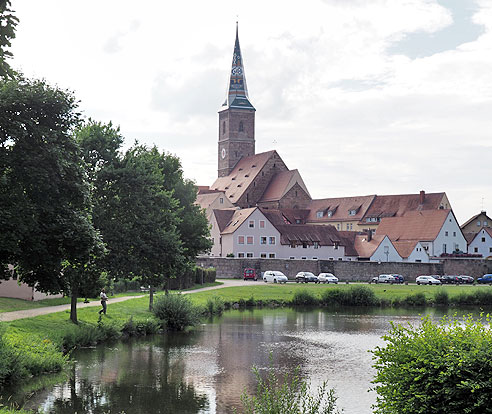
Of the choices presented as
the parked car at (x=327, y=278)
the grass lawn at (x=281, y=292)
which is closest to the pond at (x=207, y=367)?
the grass lawn at (x=281, y=292)

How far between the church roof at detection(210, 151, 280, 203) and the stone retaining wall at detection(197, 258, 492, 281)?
145 feet

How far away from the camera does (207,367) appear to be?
28.0 metres

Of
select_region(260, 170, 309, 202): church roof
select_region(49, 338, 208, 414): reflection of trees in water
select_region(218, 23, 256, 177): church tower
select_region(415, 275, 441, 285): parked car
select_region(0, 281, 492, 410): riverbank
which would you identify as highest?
select_region(218, 23, 256, 177): church tower

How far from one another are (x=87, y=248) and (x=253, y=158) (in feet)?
371

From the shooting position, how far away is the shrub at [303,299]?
205 ft

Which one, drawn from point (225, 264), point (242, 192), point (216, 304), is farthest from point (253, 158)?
point (216, 304)

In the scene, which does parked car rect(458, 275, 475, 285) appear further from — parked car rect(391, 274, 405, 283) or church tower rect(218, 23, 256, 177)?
church tower rect(218, 23, 256, 177)

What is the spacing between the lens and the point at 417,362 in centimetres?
1274

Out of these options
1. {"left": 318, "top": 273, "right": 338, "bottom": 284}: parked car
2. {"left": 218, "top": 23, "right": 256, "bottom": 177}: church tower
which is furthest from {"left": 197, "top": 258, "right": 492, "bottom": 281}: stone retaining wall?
{"left": 218, "top": 23, "right": 256, "bottom": 177}: church tower

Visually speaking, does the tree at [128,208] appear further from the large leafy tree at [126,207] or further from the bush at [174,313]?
the bush at [174,313]

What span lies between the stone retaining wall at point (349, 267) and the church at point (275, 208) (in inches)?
331

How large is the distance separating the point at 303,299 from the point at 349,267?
2467 centimetres

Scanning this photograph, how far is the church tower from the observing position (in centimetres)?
14738

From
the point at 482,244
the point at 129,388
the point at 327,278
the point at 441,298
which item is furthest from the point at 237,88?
the point at 129,388
